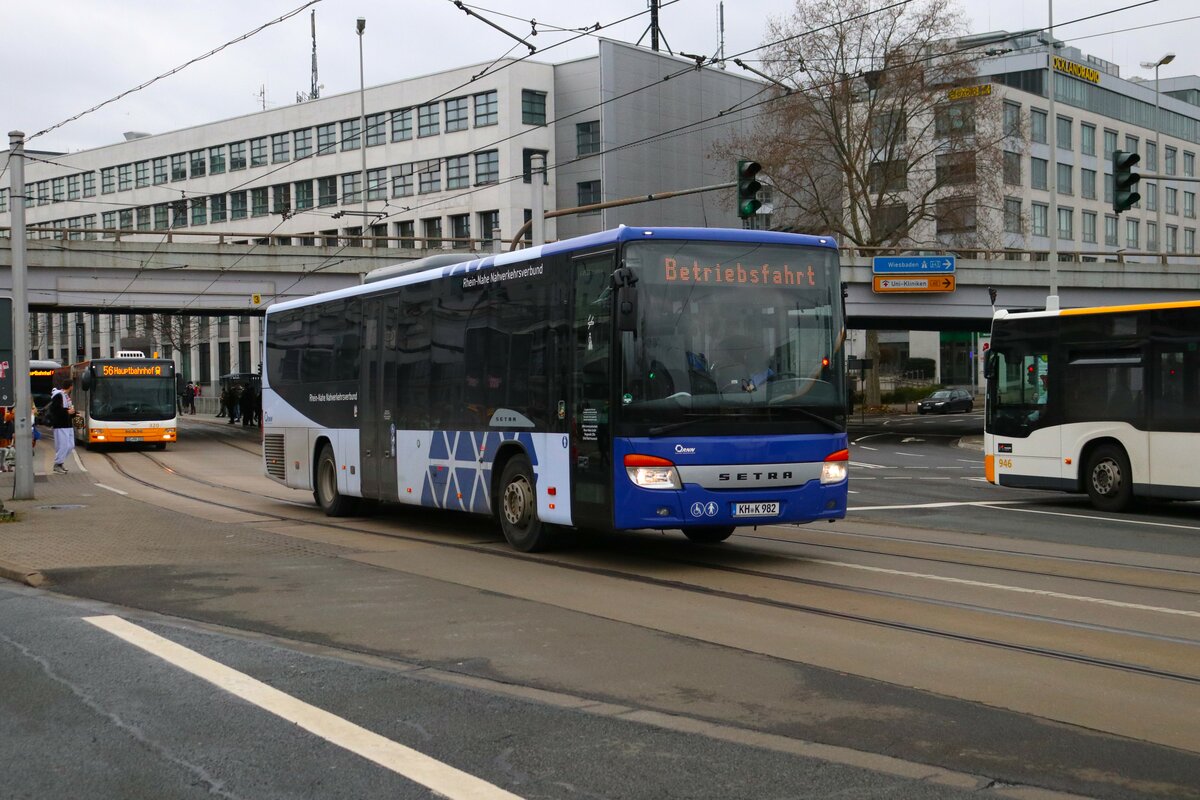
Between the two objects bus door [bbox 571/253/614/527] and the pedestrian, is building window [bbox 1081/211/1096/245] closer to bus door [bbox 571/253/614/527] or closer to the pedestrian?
the pedestrian

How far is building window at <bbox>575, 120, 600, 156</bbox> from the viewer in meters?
68.3

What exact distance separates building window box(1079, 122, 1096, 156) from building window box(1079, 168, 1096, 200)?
126cm

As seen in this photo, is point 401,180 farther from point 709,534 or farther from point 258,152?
point 709,534

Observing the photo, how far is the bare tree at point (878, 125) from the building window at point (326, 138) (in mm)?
27736

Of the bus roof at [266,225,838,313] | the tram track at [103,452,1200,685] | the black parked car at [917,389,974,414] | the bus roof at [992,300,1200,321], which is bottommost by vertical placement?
the tram track at [103,452,1200,685]

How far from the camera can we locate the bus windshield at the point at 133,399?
3994 centimetres

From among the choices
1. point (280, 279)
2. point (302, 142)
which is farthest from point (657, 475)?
point (302, 142)

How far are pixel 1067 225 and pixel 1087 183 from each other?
11.5 ft

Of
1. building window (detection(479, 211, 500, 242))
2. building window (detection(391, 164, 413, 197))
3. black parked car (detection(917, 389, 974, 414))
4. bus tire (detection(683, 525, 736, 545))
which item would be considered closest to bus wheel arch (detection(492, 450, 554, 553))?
bus tire (detection(683, 525, 736, 545))

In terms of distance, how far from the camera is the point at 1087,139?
88312 millimetres

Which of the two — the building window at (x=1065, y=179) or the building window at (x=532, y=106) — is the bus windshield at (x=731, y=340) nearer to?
the building window at (x=532, y=106)

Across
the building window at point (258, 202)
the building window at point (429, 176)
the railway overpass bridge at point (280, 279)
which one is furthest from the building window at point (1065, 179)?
the building window at point (258, 202)

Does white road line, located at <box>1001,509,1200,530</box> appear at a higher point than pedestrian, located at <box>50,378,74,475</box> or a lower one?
lower

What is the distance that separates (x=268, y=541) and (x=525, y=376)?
3620 mm
